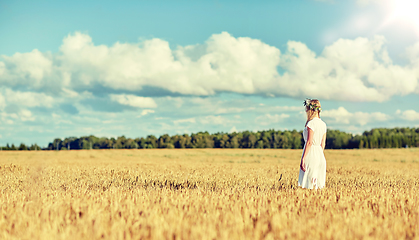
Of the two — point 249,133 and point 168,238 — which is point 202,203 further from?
point 249,133

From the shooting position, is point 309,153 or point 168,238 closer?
point 168,238

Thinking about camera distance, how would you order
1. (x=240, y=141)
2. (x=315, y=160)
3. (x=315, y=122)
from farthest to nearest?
(x=240, y=141) < (x=315, y=160) < (x=315, y=122)

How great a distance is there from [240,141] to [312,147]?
121 m

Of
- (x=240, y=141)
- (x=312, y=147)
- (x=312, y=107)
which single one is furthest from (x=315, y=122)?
(x=240, y=141)

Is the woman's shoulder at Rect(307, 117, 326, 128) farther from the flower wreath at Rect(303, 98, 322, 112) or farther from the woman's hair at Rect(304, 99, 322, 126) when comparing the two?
the flower wreath at Rect(303, 98, 322, 112)

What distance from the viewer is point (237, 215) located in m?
4.37

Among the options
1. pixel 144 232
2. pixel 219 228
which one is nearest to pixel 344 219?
pixel 219 228

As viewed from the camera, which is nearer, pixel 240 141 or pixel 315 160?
pixel 315 160

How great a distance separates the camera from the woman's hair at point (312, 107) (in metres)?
7.53

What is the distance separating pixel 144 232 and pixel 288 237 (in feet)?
5.28

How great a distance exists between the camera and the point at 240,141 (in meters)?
128

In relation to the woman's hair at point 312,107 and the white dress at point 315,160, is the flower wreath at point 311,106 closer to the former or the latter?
the woman's hair at point 312,107

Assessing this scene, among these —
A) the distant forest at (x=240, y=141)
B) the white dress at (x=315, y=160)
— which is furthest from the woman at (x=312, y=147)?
the distant forest at (x=240, y=141)

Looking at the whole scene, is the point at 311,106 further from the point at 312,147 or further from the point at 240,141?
the point at 240,141
